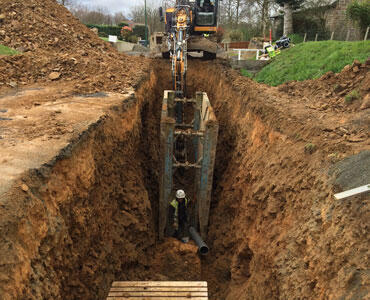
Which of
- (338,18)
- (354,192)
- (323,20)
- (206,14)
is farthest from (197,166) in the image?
(323,20)

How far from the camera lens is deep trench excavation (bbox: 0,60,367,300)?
3.18 metres

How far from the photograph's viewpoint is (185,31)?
1046cm

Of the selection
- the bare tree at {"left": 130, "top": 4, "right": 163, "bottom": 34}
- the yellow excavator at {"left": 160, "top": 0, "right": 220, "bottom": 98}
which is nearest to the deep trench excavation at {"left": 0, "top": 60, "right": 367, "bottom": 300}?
the yellow excavator at {"left": 160, "top": 0, "right": 220, "bottom": 98}

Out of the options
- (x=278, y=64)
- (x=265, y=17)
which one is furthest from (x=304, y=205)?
(x=265, y=17)

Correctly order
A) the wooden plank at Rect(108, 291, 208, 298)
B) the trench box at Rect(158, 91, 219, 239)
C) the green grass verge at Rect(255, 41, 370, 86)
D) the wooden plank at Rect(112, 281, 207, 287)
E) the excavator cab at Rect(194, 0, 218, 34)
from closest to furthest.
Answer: the wooden plank at Rect(108, 291, 208, 298)
the wooden plank at Rect(112, 281, 207, 287)
the trench box at Rect(158, 91, 219, 239)
the green grass verge at Rect(255, 41, 370, 86)
the excavator cab at Rect(194, 0, 218, 34)

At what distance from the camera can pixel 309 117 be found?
244 inches

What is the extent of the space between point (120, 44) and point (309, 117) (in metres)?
26.2

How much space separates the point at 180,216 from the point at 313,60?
29.5 ft

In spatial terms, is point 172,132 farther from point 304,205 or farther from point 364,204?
point 364,204

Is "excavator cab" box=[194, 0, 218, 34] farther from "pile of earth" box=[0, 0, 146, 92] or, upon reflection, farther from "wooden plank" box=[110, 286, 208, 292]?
"wooden plank" box=[110, 286, 208, 292]

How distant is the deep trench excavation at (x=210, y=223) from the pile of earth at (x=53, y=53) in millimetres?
1423

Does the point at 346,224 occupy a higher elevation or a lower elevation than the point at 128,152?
higher

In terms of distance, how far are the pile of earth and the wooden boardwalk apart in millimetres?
5105

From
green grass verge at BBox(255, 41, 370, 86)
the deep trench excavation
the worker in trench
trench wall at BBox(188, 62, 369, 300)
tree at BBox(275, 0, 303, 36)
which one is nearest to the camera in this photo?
the deep trench excavation
